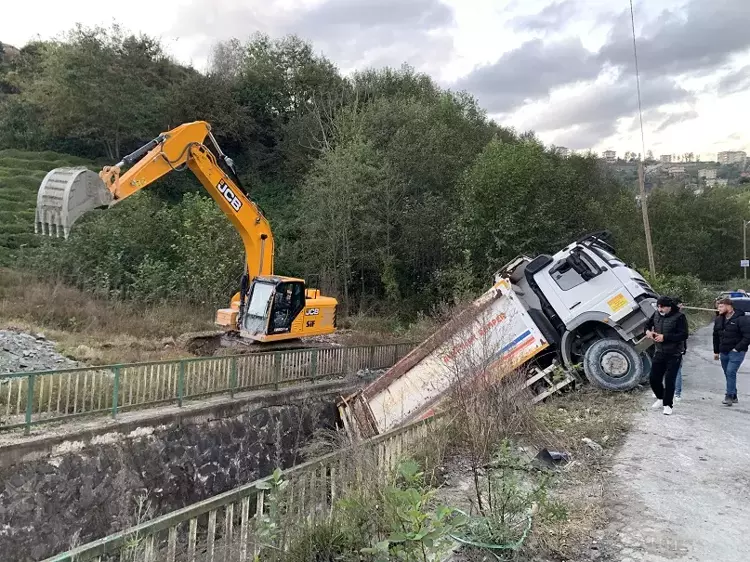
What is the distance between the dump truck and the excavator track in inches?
131

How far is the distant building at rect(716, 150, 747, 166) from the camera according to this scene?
86.6 meters

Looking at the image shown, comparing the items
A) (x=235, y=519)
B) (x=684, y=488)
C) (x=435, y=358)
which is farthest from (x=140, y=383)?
(x=684, y=488)

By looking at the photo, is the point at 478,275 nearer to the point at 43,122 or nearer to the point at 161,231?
the point at 161,231

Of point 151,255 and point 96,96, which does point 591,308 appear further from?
point 96,96

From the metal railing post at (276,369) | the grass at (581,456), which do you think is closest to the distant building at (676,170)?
Answer: the grass at (581,456)

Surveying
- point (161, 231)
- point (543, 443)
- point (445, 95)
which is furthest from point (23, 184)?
point (543, 443)

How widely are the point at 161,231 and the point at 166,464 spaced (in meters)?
16.8

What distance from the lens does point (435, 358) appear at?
1048 centimetres

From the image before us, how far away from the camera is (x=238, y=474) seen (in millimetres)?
10234

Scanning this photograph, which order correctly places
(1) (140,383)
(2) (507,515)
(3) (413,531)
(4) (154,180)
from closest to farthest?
(3) (413,531) → (2) (507,515) → (1) (140,383) → (4) (154,180)

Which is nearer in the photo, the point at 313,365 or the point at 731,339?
the point at 731,339

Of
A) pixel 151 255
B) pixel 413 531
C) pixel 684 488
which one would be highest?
pixel 151 255

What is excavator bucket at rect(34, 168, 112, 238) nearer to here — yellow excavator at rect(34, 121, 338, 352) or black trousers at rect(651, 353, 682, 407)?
yellow excavator at rect(34, 121, 338, 352)

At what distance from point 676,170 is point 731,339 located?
196 ft
